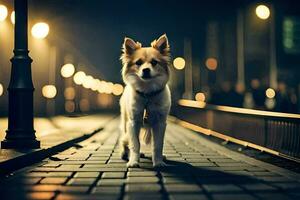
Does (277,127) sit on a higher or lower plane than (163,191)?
higher

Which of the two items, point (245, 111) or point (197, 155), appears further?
point (245, 111)

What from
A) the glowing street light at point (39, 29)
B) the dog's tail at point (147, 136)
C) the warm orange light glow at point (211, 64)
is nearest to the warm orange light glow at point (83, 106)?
the warm orange light glow at point (211, 64)

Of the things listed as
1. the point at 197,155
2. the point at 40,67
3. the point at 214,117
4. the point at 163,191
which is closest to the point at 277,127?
the point at 197,155

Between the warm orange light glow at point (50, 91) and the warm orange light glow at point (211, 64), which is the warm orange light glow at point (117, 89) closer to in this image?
the warm orange light glow at point (211, 64)

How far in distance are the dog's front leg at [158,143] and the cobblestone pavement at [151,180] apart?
0.19m

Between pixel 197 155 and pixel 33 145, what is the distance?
3295 millimetres

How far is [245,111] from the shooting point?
474 inches

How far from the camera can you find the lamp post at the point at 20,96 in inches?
369

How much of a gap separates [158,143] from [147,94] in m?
0.84

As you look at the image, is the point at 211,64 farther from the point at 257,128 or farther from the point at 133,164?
the point at 133,164

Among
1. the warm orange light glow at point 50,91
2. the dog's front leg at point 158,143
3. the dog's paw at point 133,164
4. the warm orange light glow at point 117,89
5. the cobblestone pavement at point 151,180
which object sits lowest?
the cobblestone pavement at point 151,180

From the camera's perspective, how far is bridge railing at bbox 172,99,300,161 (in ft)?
29.6

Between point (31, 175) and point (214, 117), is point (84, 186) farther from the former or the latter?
point (214, 117)

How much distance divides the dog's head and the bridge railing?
266 cm
